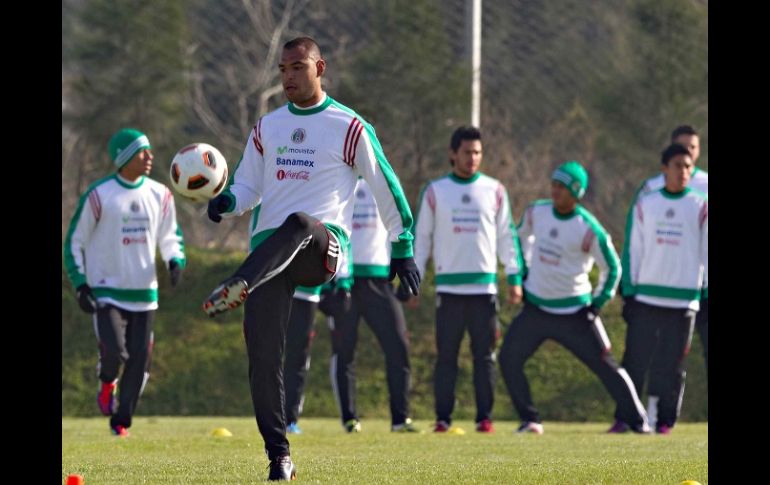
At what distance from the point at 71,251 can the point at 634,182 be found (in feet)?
41.7

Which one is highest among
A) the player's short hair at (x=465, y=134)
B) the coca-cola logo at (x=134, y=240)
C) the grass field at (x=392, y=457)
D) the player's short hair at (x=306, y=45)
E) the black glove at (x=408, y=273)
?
the player's short hair at (x=306, y=45)

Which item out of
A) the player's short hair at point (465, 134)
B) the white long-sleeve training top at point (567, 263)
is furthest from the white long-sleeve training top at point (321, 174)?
the white long-sleeve training top at point (567, 263)

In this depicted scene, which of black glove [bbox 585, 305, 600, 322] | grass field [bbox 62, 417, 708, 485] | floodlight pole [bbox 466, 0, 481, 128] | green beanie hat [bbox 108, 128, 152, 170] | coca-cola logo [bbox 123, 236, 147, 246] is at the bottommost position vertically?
grass field [bbox 62, 417, 708, 485]

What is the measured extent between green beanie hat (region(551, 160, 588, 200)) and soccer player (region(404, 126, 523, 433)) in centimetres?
56

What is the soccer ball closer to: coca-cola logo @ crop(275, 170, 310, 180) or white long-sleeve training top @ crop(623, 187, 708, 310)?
coca-cola logo @ crop(275, 170, 310, 180)

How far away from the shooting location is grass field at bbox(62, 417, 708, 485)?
8.33 metres

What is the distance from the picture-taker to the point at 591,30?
2902 centimetres

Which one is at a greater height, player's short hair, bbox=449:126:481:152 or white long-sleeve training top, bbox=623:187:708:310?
player's short hair, bbox=449:126:481:152

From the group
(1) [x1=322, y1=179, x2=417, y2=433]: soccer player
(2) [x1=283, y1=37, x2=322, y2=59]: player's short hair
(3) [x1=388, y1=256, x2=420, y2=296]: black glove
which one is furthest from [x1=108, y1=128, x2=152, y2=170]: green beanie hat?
(3) [x1=388, y1=256, x2=420, y2=296]: black glove

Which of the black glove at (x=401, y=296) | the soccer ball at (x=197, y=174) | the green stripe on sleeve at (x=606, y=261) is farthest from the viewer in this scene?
the green stripe on sleeve at (x=606, y=261)

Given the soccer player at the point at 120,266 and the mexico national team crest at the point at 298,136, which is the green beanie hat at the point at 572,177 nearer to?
the soccer player at the point at 120,266

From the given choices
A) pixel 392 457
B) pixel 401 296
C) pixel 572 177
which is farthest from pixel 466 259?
pixel 392 457

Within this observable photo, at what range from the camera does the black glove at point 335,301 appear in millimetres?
13828
